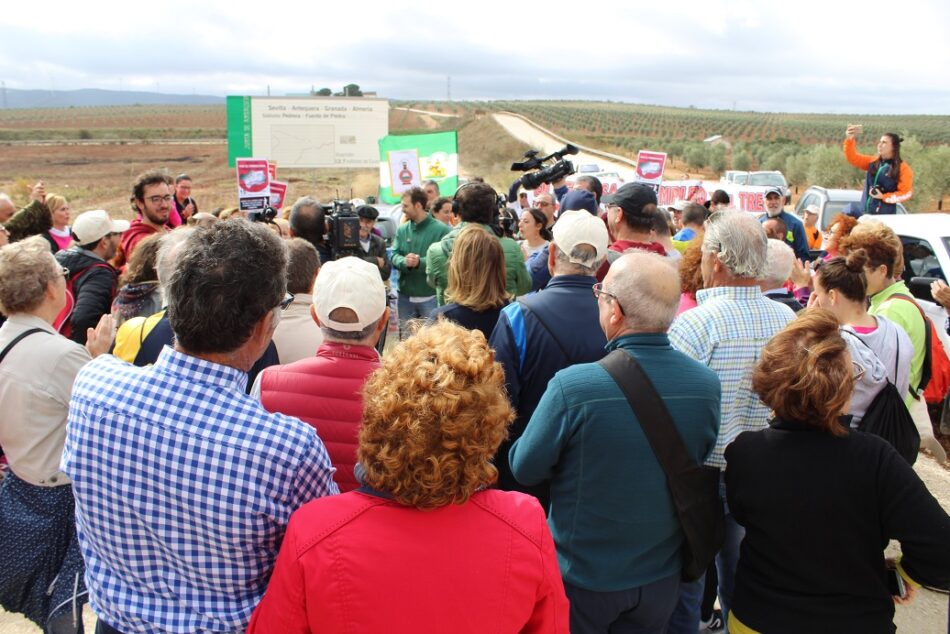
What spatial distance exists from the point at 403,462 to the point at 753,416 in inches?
75.0

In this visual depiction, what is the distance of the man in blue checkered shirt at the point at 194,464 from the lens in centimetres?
159

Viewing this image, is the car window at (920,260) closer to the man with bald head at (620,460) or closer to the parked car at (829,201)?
the man with bald head at (620,460)

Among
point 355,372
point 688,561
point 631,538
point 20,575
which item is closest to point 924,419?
point 688,561

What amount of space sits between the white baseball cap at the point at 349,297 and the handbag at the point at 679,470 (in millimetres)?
824

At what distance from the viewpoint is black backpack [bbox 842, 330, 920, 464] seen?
280cm

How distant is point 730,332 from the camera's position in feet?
9.06

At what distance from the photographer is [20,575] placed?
2.40 m

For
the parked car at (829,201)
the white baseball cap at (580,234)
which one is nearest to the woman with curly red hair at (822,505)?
the white baseball cap at (580,234)

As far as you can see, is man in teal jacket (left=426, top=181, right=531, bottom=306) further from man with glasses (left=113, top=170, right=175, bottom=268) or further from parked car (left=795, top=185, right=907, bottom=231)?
parked car (left=795, top=185, right=907, bottom=231)

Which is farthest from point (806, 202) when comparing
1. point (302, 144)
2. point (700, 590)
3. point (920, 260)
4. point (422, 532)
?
point (422, 532)

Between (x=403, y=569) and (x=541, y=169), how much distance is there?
6030 millimetres

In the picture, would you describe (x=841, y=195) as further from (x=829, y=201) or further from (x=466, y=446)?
(x=466, y=446)

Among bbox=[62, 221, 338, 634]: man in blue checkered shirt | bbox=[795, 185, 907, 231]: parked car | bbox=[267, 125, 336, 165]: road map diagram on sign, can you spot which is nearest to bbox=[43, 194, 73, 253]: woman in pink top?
bbox=[62, 221, 338, 634]: man in blue checkered shirt

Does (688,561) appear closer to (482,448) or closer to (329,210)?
(482,448)
